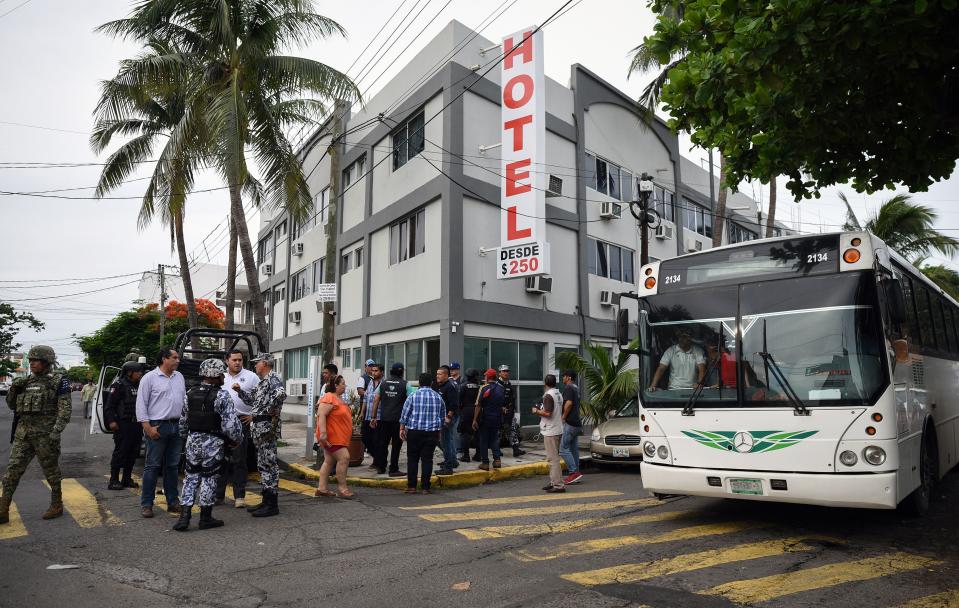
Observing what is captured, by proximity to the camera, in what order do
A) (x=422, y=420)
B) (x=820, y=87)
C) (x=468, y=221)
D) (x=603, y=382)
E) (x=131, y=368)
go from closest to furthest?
(x=820, y=87), (x=422, y=420), (x=131, y=368), (x=603, y=382), (x=468, y=221)

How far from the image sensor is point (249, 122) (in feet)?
55.0

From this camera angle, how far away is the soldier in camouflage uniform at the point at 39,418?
7.33 metres

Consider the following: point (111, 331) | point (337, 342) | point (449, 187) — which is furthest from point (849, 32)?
point (111, 331)

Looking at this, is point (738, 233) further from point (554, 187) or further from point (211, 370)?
point (211, 370)

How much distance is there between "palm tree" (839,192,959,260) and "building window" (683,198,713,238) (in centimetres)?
594

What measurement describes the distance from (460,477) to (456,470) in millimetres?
672

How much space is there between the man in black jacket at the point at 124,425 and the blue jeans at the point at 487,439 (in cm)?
551

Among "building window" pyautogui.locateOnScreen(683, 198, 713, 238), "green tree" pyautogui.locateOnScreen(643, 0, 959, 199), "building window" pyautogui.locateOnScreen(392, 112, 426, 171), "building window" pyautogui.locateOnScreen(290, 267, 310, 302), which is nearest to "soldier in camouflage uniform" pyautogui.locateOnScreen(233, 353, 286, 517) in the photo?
"green tree" pyautogui.locateOnScreen(643, 0, 959, 199)

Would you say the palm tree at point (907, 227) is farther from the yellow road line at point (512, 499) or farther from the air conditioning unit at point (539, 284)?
the yellow road line at point (512, 499)

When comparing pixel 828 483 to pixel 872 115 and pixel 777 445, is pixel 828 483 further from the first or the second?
pixel 872 115

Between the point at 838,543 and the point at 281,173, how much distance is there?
1470 centimetres

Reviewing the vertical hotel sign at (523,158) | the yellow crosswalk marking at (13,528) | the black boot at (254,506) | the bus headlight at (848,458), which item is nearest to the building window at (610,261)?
the vertical hotel sign at (523,158)

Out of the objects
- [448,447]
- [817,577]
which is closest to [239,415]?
[448,447]

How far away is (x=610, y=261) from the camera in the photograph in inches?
875
